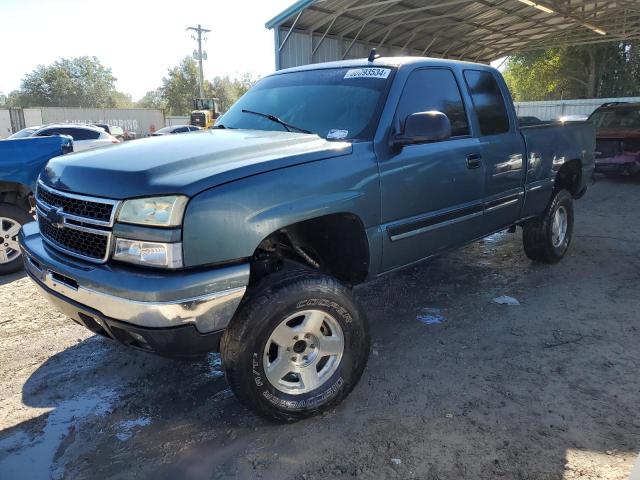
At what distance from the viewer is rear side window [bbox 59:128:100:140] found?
533 inches

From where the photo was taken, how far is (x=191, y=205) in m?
2.23

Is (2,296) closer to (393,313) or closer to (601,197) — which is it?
(393,313)

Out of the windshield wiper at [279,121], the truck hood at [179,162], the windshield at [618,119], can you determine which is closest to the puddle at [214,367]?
the truck hood at [179,162]

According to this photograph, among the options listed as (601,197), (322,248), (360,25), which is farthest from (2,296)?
(360,25)

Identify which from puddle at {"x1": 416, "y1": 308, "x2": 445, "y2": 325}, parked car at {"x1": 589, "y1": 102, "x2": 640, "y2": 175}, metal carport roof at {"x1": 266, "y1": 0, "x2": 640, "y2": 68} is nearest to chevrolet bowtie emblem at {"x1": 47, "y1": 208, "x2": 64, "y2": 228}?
puddle at {"x1": 416, "y1": 308, "x2": 445, "y2": 325}

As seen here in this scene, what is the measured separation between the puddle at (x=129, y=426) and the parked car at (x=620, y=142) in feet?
36.6

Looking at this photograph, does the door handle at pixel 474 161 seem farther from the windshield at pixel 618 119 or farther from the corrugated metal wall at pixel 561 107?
the corrugated metal wall at pixel 561 107

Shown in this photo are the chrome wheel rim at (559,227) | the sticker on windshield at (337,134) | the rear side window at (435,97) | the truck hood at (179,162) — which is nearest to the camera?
the truck hood at (179,162)

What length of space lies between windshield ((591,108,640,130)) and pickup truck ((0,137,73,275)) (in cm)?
1157

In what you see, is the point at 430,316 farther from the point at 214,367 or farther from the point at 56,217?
the point at 56,217

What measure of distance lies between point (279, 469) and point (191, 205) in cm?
134

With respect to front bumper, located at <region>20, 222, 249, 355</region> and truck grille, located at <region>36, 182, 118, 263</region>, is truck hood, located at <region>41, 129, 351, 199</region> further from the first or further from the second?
front bumper, located at <region>20, 222, 249, 355</region>

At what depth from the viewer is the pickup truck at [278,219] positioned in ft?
7.41

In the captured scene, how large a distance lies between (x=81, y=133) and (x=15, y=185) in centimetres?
936
